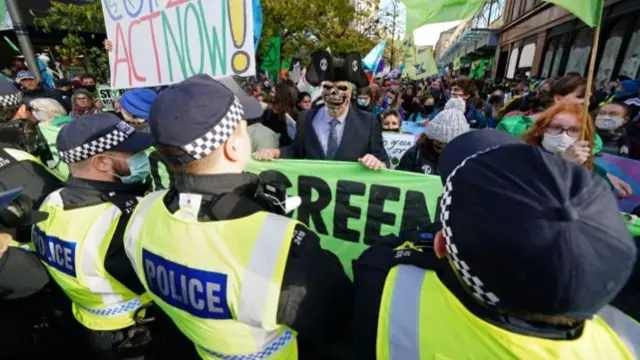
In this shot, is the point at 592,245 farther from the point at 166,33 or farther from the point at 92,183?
the point at 166,33

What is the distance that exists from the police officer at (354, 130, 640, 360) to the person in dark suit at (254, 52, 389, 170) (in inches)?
84.1

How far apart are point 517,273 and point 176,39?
9.06 feet

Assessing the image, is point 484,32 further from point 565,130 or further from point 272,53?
point 565,130

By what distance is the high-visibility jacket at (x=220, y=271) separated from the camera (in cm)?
112

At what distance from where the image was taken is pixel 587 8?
170 centimetres

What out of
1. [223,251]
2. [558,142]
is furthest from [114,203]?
[558,142]

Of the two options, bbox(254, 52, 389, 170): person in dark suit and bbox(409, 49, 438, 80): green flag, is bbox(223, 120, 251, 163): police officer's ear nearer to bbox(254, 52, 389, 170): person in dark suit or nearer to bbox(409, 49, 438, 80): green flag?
bbox(254, 52, 389, 170): person in dark suit

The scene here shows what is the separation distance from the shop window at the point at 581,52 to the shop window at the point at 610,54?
2.93 ft

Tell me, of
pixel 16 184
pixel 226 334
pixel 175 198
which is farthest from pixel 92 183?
pixel 16 184

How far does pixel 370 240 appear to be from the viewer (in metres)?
2.54

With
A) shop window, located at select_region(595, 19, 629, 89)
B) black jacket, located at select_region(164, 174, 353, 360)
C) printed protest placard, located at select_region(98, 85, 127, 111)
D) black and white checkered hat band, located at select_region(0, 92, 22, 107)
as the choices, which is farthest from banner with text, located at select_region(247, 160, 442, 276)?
shop window, located at select_region(595, 19, 629, 89)

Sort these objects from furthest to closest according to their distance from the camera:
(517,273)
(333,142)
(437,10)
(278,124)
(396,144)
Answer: (278,124) < (396,144) < (437,10) < (333,142) < (517,273)

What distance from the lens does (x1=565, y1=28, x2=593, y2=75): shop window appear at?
12562mm

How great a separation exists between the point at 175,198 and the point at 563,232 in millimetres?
1213
